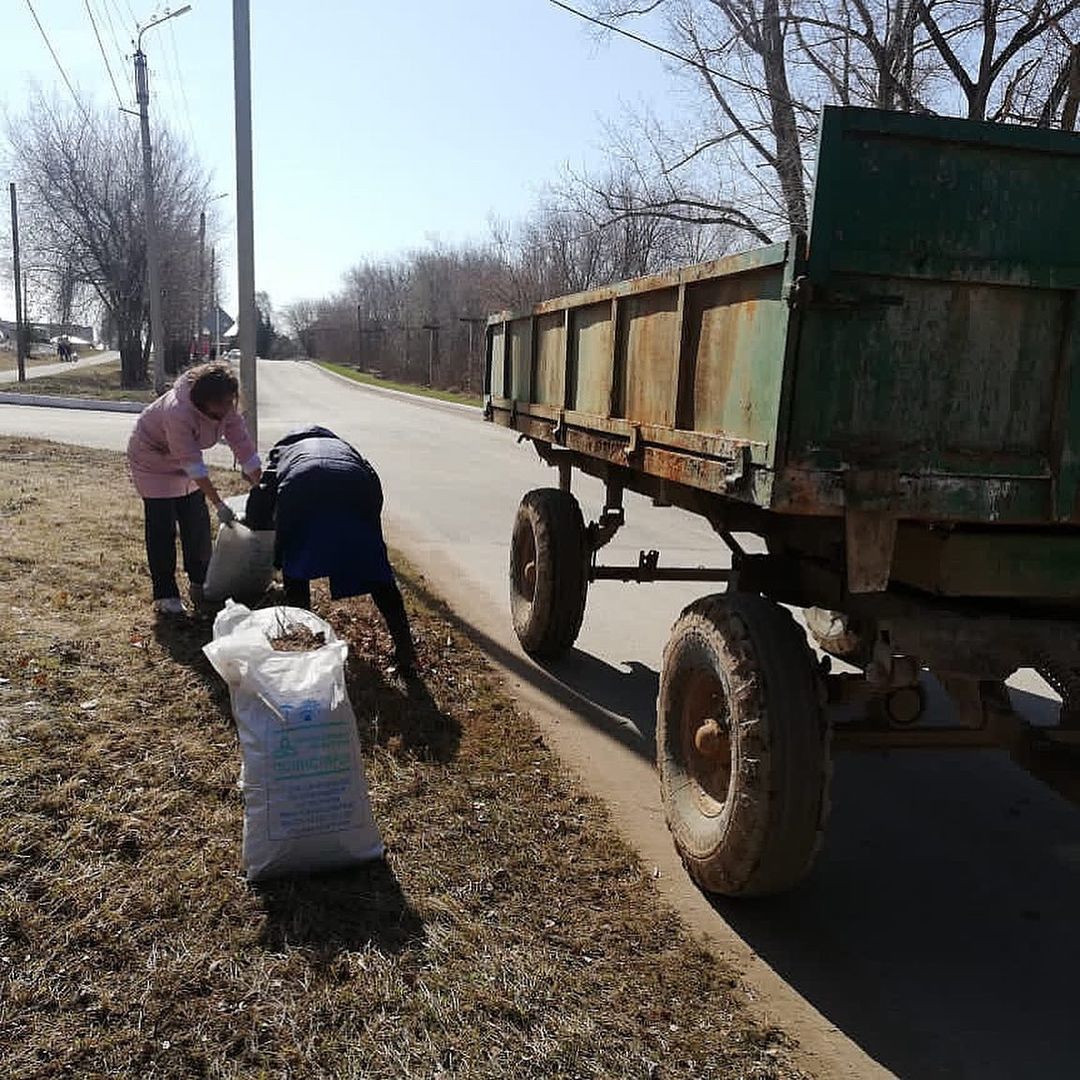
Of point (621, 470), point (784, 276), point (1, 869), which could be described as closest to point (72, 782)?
point (1, 869)

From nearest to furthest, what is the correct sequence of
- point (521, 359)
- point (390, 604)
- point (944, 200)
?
point (944, 200) → point (390, 604) → point (521, 359)

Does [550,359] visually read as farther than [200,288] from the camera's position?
No

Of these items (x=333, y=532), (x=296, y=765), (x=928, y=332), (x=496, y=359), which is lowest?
(x=296, y=765)

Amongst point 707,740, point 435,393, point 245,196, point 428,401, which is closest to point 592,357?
point 707,740

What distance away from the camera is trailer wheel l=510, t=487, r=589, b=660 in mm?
5461

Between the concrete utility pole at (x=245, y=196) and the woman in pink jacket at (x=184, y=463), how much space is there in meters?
3.06

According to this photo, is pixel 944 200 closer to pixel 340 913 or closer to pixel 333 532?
pixel 340 913

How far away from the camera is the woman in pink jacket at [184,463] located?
5.18 m

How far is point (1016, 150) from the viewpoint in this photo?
247 centimetres

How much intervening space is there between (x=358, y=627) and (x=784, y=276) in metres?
3.90

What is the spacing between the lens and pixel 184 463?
17.1 ft

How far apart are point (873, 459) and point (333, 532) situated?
2.76 metres

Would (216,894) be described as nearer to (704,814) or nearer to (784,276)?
(704,814)

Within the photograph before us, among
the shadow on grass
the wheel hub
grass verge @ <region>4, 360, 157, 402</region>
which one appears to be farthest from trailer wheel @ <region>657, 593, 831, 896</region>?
grass verge @ <region>4, 360, 157, 402</region>
